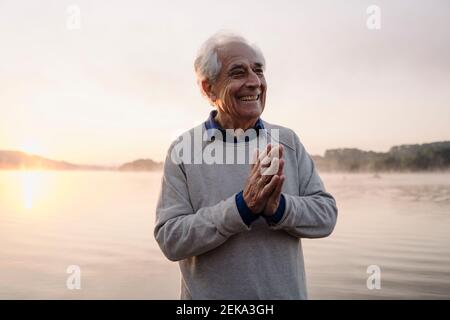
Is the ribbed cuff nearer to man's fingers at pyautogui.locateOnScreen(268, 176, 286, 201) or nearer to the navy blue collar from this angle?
man's fingers at pyautogui.locateOnScreen(268, 176, 286, 201)

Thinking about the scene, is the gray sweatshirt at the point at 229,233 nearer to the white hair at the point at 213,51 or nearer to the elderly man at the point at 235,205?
the elderly man at the point at 235,205

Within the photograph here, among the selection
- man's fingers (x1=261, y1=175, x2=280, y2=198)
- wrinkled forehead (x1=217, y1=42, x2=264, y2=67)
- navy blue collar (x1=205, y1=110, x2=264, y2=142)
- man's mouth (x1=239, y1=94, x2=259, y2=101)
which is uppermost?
wrinkled forehead (x1=217, y1=42, x2=264, y2=67)

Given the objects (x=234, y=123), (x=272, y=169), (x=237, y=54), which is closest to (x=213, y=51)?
(x=237, y=54)

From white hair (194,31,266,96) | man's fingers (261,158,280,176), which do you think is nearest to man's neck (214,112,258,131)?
white hair (194,31,266,96)

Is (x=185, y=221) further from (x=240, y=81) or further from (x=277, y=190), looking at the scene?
(x=240, y=81)

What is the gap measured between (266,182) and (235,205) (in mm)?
96

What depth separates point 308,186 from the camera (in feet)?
4.59

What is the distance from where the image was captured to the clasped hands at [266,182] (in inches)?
46.3

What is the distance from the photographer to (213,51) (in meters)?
1.38

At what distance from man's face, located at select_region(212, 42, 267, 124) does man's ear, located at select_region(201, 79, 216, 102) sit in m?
0.04

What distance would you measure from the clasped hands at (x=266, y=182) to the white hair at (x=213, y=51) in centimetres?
31

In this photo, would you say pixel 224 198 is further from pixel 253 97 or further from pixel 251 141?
pixel 253 97

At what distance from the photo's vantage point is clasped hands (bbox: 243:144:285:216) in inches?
46.3
